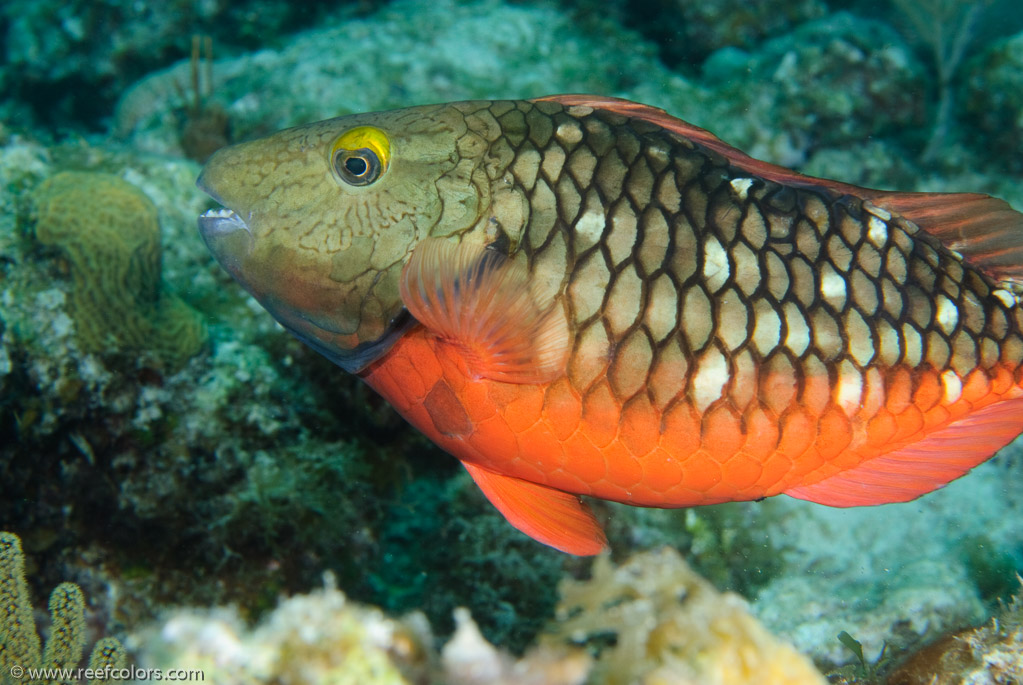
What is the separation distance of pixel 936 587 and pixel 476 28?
639cm

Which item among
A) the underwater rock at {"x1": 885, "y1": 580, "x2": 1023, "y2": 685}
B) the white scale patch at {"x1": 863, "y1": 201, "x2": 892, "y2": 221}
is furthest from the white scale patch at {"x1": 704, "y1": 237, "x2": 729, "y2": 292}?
the underwater rock at {"x1": 885, "y1": 580, "x2": 1023, "y2": 685}

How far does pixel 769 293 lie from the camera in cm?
207

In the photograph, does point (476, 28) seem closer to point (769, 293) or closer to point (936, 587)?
point (769, 293)

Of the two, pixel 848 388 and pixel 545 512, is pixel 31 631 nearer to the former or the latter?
pixel 545 512

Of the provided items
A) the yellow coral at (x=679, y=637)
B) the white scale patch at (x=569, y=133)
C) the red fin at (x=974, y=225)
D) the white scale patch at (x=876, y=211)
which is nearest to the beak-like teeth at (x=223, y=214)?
the white scale patch at (x=569, y=133)

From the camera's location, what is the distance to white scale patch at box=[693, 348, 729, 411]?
2035mm

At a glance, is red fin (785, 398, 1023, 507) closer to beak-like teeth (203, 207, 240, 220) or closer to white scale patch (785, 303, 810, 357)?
white scale patch (785, 303, 810, 357)

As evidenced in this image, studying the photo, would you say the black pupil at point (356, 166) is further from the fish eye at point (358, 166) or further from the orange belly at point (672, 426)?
the orange belly at point (672, 426)

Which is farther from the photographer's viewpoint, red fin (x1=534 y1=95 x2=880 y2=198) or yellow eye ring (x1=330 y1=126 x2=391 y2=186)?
red fin (x1=534 y1=95 x2=880 y2=198)

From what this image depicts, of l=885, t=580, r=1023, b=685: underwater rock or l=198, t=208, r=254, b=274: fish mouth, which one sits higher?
l=198, t=208, r=254, b=274: fish mouth

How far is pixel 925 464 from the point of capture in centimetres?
227

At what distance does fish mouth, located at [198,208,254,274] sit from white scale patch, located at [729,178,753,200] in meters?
1.77

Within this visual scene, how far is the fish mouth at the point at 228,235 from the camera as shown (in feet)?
7.00

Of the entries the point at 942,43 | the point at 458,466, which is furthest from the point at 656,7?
the point at 458,466
